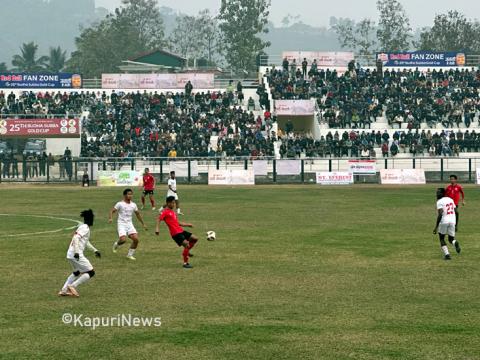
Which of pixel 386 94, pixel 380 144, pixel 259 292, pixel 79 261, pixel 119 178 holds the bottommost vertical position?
pixel 259 292

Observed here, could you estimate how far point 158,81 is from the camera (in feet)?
285

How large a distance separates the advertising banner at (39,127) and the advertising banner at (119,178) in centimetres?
1213

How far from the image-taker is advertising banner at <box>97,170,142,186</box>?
63.3 m

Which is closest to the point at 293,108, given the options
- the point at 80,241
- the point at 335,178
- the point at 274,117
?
the point at 274,117

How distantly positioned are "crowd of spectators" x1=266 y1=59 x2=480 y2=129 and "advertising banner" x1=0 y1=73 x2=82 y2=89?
19246mm

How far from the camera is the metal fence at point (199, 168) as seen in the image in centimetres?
6525

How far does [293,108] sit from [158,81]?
1452 cm

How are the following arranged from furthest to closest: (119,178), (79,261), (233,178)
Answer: (233,178) → (119,178) → (79,261)

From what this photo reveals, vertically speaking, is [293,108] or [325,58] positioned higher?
[325,58]

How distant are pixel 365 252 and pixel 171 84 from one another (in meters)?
61.0

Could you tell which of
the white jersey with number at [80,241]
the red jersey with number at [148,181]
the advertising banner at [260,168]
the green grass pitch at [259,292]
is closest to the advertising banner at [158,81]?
the advertising banner at [260,168]

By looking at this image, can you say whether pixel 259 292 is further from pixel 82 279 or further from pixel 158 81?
pixel 158 81

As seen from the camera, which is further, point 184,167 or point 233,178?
point 184,167

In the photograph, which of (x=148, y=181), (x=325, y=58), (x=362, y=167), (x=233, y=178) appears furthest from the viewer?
(x=325, y=58)
